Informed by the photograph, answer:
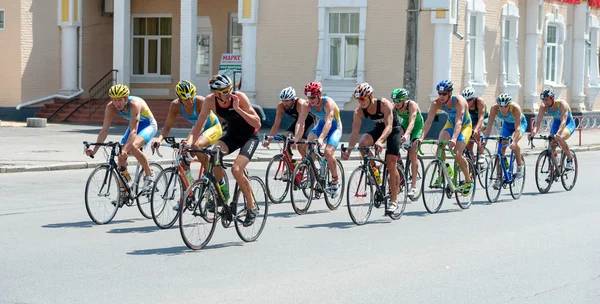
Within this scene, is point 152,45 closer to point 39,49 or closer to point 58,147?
point 39,49

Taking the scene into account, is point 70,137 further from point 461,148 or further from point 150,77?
point 461,148

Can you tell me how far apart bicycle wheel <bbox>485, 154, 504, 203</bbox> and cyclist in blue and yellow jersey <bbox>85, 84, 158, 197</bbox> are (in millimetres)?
5481

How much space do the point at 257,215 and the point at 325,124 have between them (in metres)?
3.05

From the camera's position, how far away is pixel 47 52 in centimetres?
3409

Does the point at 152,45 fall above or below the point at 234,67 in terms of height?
above

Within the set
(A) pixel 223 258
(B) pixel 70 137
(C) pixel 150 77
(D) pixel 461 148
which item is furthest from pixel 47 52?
(A) pixel 223 258

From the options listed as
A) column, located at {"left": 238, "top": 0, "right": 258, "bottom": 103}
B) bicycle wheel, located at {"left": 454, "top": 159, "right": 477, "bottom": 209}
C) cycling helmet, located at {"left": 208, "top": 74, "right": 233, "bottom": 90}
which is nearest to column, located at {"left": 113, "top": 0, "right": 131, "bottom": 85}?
column, located at {"left": 238, "top": 0, "right": 258, "bottom": 103}

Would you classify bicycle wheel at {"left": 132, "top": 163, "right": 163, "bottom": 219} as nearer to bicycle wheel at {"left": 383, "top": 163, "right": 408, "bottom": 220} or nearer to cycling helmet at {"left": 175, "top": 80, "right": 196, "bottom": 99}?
cycling helmet at {"left": 175, "top": 80, "right": 196, "bottom": 99}

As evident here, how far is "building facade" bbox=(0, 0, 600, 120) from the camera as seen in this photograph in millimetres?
30359

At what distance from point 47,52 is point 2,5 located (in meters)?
2.17

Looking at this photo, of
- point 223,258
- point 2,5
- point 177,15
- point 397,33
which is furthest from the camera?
point 177,15

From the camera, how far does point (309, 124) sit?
48.3 ft

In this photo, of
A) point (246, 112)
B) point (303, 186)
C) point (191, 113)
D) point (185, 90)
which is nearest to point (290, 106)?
point (303, 186)

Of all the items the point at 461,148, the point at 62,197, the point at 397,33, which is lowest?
the point at 62,197
